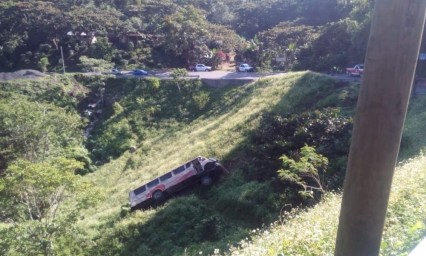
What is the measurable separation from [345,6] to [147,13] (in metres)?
22.4

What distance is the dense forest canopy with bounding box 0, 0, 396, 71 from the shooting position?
35406 mm

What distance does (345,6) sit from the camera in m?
39.9

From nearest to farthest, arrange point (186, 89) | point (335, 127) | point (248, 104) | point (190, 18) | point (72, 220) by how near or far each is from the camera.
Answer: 1. point (72, 220)
2. point (335, 127)
3. point (248, 104)
4. point (186, 89)
5. point (190, 18)

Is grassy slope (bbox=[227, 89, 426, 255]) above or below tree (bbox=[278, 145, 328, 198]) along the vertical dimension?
above

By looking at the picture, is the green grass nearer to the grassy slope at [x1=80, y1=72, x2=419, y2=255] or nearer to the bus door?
the grassy slope at [x1=80, y1=72, x2=419, y2=255]

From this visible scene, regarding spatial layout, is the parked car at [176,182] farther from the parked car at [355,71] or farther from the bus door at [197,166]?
the parked car at [355,71]

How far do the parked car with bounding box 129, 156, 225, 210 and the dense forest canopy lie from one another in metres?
18.8

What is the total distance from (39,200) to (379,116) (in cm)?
1216

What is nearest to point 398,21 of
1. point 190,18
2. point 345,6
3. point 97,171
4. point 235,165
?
point 235,165

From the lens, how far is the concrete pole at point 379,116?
1.93m

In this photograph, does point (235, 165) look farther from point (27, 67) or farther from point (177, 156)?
point (27, 67)

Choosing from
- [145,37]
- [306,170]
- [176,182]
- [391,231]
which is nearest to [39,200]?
[176,182]

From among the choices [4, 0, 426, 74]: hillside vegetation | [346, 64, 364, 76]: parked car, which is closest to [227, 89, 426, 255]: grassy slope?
[346, 64, 364, 76]: parked car

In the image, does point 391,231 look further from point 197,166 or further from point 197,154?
point 197,154
